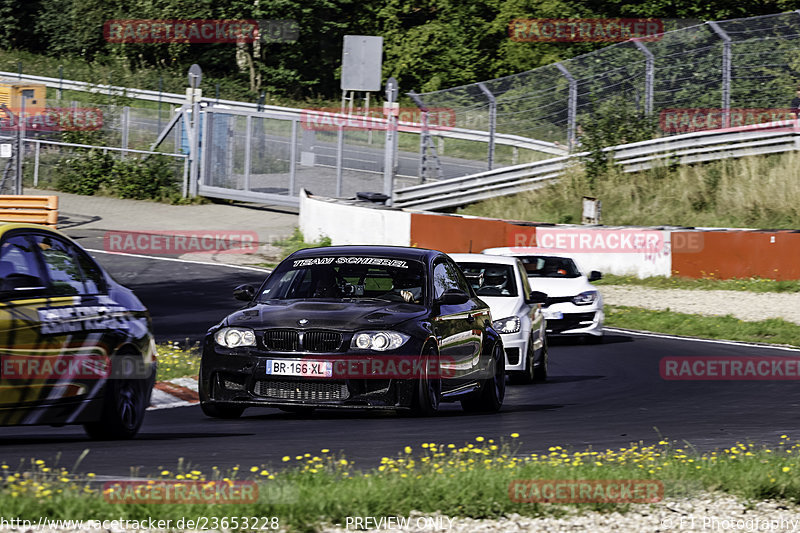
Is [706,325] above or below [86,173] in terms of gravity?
below

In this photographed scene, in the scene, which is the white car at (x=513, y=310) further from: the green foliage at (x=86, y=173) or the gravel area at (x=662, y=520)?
the green foliage at (x=86, y=173)

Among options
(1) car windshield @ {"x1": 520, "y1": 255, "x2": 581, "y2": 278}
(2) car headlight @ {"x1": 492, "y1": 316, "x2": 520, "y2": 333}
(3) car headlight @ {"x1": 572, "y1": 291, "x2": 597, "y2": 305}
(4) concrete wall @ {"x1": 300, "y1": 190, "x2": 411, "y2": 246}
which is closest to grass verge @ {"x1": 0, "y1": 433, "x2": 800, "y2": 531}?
(2) car headlight @ {"x1": 492, "y1": 316, "x2": 520, "y2": 333}

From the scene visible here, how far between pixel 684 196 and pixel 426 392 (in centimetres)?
2269

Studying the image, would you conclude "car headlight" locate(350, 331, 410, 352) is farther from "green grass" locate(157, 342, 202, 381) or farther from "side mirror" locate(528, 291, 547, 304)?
"side mirror" locate(528, 291, 547, 304)

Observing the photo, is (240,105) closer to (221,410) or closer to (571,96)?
(571,96)

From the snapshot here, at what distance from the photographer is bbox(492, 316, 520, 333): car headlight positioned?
14531 millimetres

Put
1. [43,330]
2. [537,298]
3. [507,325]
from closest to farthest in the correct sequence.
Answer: [43,330]
[507,325]
[537,298]

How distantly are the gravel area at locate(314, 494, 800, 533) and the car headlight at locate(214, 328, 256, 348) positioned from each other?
14.5 ft

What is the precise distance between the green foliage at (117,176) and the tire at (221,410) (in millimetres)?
26661

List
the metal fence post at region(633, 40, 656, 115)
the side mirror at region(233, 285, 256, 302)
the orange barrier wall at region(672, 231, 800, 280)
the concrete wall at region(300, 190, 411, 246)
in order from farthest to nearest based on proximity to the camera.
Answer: the metal fence post at region(633, 40, 656, 115) < the concrete wall at region(300, 190, 411, 246) < the orange barrier wall at region(672, 231, 800, 280) < the side mirror at region(233, 285, 256, 302)

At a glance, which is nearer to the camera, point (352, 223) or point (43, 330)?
point (43, 330)

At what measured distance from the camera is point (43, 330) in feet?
26.8

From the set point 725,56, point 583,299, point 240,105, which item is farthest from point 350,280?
point 240,105

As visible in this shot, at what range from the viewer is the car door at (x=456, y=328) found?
11258 mm
